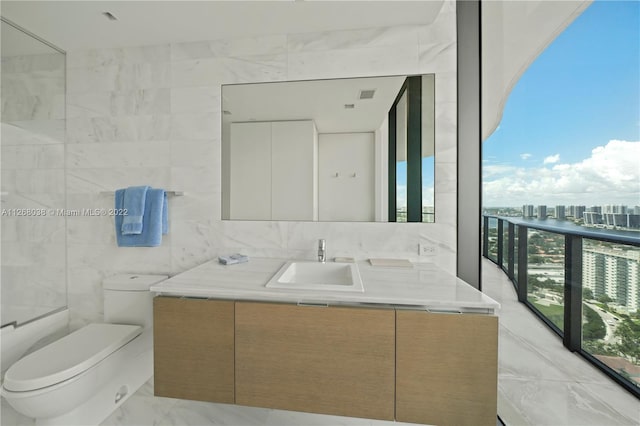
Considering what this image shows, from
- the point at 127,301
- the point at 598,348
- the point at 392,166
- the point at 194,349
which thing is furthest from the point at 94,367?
the point at 598,348

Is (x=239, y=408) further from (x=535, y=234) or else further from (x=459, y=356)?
(x=535, y=234)

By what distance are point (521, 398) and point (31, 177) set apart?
10.3 feet

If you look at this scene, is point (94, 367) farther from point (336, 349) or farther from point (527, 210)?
point (527, 210)

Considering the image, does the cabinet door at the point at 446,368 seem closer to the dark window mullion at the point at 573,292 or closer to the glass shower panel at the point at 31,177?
the dark window mullion at the point at 573,292

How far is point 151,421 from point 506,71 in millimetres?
2512

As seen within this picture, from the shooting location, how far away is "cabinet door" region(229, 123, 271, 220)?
5.76ft

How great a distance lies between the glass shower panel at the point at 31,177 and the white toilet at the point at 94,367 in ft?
1.81

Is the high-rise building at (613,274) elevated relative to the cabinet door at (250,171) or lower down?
lower down

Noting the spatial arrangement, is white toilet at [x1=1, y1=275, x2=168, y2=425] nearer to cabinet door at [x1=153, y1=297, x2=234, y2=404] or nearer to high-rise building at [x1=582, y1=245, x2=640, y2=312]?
cabinet door at [x1=153, y1=297, x2=234, y2=404]

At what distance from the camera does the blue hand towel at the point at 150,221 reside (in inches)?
69.1

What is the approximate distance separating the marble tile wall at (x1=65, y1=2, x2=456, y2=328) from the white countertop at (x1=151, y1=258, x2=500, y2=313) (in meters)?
0.33

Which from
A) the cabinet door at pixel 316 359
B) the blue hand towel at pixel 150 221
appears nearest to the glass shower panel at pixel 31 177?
the blue hand towel at pixel 150 221

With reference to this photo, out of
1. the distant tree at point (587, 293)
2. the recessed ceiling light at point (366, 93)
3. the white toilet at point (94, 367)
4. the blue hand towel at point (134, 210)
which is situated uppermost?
the recessed ceiling light at point (366, 93)

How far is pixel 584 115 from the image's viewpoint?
778 millimetres
